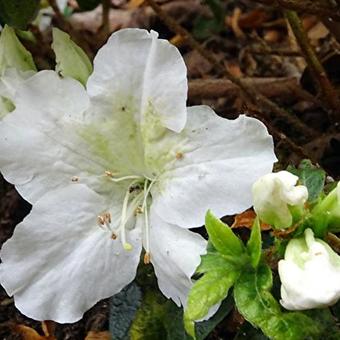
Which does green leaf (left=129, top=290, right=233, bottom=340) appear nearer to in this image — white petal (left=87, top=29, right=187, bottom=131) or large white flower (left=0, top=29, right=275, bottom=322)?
large white flower (left=0, top=29, right=275, bottom=322)

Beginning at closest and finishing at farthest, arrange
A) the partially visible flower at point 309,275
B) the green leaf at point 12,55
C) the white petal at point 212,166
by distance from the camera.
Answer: the partially visible flower at point 309,275
the white petal at point 212,166
the green leaf at point 12,55

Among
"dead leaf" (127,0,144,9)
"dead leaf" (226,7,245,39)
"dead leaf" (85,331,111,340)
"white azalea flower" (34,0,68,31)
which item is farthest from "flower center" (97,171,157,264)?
"dead leaf" (127,0,144,9)

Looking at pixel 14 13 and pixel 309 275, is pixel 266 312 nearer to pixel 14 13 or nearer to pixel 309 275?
pixel 309 275

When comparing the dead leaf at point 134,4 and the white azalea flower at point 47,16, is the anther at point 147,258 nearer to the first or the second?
the white azalea flower at point 47,16

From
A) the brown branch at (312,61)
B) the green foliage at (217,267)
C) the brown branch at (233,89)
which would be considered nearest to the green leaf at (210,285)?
the green foliage at (217,267)

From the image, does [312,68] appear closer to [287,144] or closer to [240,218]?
[287,144]

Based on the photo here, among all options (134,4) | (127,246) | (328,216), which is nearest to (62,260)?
(127,246)

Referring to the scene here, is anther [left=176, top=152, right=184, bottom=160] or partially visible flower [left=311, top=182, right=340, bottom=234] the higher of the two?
partially visible flower [left=311, top=182, right=340, bottom=234]
